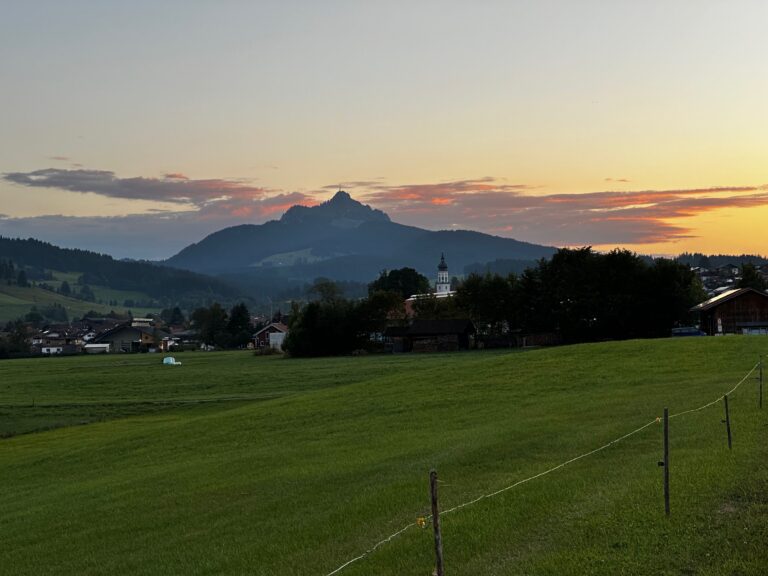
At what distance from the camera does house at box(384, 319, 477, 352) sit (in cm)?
12712

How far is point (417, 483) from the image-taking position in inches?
789

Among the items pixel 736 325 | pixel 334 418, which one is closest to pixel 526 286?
pixel 736 325

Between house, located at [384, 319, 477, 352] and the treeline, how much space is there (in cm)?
334

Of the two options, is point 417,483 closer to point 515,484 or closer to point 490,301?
point 515,484

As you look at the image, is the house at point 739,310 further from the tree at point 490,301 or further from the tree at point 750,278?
the tree at point 750,278

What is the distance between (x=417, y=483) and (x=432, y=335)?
110 metres

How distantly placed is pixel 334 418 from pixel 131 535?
19.2 m

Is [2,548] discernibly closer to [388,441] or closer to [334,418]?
[388,441]

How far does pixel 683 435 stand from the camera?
71.7ft

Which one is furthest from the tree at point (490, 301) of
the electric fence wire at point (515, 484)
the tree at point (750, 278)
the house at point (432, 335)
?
the electric fence wire at point (515, 484)

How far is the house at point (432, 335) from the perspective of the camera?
5005 inches

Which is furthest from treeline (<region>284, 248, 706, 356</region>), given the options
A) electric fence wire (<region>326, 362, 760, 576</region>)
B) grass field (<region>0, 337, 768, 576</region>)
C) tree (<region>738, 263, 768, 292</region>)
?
electric fence wire (<region>326, 362, 760, 576</region>)

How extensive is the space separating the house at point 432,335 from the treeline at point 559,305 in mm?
3343

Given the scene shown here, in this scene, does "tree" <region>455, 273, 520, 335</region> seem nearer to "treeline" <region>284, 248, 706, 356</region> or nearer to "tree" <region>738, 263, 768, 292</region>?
"treeline" <region>284, 248, 706, 356</region>
